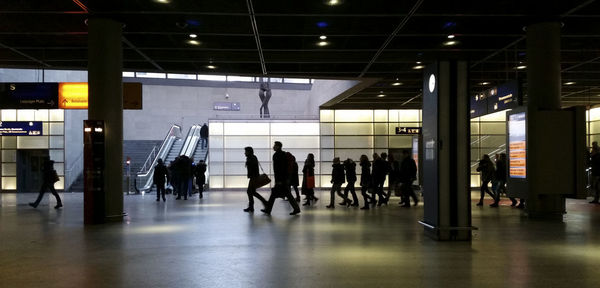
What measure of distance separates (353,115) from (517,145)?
17858mm

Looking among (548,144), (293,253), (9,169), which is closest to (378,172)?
(548,144)

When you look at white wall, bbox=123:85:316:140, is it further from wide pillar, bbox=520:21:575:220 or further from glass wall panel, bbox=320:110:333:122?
wide pillar, bbox=520:21:575:220

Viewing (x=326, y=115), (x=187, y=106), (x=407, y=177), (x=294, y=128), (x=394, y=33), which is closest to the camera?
(x=394, y=33)

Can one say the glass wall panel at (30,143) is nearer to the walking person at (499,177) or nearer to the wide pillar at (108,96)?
the wide pillar at (108,96)

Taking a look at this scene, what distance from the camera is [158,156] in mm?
28859

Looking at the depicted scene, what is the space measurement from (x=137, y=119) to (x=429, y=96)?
29067 mm

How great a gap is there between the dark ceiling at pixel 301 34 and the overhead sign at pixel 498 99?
3.85 feet

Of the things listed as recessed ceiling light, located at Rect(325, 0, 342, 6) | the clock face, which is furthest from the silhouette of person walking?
the clock face

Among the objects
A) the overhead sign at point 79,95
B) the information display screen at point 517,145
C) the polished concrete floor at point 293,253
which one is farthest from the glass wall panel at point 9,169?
the information display screen at point 517,145

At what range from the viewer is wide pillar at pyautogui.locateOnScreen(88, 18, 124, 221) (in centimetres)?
1220

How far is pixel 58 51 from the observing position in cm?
1509

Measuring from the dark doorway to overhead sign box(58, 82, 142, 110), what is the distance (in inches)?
557

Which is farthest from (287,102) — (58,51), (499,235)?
(499,235)

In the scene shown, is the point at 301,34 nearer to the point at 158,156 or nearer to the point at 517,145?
the point at 517,145
